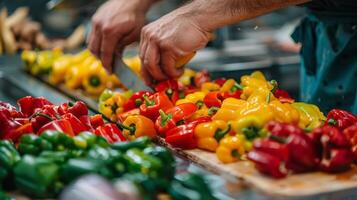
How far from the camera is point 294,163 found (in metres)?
2.67

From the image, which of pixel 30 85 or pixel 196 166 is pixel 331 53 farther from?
pixel 30 85

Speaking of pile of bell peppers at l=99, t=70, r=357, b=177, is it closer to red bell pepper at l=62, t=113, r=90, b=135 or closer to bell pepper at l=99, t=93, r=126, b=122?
Result: bell pepper at l=99, t=93, r=126, b=122

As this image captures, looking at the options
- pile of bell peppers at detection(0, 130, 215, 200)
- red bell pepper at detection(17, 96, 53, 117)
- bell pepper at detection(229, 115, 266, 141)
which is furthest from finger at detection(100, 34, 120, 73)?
pile of bell peppers at detection(0, 130, 215, 200)

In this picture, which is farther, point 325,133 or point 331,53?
point 331,53

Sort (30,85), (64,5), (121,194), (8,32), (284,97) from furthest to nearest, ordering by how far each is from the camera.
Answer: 1. (8,32)
2. (64,5)
3. (30,85)
4. (284,97)
5. (121,194)

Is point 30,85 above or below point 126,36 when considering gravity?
below

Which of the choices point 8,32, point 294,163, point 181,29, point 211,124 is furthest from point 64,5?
point 294,163

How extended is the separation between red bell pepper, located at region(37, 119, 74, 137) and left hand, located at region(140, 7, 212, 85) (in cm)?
86

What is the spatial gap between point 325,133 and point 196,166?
0.56m

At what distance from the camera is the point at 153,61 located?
3.75m

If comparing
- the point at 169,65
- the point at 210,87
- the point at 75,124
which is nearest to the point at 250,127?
the point at 75,124

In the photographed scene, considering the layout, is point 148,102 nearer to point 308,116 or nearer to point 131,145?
point 308,116

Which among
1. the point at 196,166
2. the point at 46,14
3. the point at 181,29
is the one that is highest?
the point at 181,29

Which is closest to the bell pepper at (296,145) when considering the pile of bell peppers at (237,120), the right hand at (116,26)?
the pile of bell peppers at (237,120)
